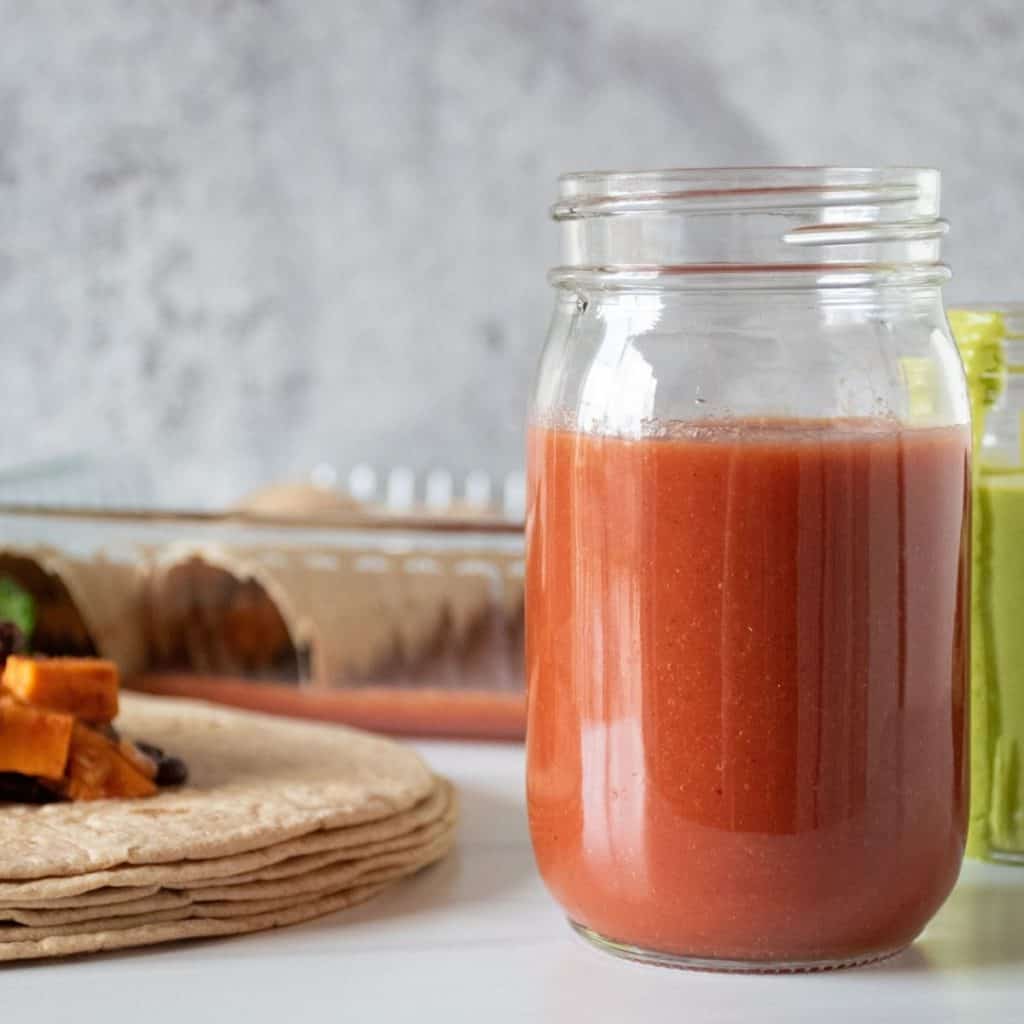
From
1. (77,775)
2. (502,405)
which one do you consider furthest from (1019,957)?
(502,405)

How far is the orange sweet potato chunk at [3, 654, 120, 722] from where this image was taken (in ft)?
3.25

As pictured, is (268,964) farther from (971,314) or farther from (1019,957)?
(971,314)

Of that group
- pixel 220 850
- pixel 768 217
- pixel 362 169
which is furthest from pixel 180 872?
pixel 362 169

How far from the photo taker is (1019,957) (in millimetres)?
871

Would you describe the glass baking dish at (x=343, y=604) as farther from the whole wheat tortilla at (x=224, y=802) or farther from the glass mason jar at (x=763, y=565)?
the glass mason jar at (x=763, y=565)

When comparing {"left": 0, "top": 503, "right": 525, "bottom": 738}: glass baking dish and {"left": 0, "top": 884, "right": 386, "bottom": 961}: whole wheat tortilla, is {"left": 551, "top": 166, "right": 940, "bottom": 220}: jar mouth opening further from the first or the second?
{"left": 0, "top": 503, "right": 525, "bottom": 738}: glass baking dish

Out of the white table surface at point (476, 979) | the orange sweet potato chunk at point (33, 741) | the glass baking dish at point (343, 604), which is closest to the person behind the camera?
the white table surface at point (476, 979)

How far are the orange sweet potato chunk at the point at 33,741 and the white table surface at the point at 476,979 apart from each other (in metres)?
0.16

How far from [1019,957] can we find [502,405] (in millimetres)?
1134

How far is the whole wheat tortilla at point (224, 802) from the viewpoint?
86 centimetres

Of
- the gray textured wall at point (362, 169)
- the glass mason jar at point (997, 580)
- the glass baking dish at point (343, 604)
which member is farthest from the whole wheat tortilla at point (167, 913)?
the gray textured wall at point (362, 169)

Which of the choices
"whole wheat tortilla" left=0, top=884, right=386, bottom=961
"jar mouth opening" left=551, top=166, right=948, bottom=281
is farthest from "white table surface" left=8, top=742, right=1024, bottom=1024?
"jar mouth opening" left=551, top=166, right=948, bottom=281

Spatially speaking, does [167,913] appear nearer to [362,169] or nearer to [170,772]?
[170,772]

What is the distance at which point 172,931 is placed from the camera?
2.82 ft
